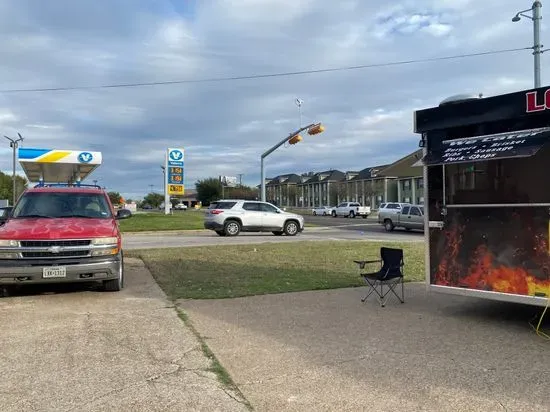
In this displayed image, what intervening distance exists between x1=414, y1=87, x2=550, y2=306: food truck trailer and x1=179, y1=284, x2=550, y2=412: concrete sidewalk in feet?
1.93

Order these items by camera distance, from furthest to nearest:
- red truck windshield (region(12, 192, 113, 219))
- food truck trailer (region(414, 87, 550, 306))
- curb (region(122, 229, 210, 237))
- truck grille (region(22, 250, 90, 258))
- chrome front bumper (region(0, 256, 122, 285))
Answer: curb (region(122, 229, 210, 237))
red truck windshield (region(12, 192, 113, 219))
truck grille (region(22, 250, 90, 258))
chrome front bumper (region(0, 256, 122, 285))
food truck trailer (region(414, 87, 550, 306))

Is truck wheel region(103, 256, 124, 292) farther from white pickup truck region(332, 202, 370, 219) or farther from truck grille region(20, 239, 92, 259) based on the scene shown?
white pickup truck region(332, 202, 370, 219)

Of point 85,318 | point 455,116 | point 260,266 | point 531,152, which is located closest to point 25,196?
point 85,318

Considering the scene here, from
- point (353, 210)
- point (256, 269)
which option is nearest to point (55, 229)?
point (256, 269)

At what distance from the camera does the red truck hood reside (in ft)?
27.2

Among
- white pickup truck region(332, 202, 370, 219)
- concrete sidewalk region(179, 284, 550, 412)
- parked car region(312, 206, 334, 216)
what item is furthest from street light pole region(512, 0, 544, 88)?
parked car region(312, 206, 334, 216)

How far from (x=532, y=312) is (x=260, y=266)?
21.0ft

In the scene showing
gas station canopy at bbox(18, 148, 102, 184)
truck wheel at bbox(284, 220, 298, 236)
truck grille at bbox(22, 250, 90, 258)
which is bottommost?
truck wheel at bbox(284, 220, 298, 236)

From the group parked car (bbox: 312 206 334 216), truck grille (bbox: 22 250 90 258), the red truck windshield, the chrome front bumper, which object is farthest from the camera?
parked car (bbox: 312 206 334 216)

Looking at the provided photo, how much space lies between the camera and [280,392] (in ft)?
14.7

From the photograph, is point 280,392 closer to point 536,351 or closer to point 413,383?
point 413,383

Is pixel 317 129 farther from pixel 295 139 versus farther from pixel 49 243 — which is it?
pixel 49 243

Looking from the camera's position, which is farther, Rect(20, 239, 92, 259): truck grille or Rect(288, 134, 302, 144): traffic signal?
Rect(288, 134, 302, 144): traffic signal

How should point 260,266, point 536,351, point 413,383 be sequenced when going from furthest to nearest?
point 260,266, point 536,351, point 413,383
